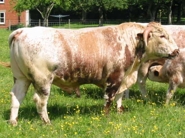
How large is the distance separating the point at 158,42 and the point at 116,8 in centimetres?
5731

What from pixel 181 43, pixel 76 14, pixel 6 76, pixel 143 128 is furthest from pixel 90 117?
pixel 76 14

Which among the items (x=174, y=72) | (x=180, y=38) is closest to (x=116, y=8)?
(x=180, y=38)

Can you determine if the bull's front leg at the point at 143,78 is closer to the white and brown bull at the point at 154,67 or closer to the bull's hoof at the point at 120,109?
the white and brown bull at the point at 154,67

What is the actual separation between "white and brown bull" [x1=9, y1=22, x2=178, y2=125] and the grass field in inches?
15.6

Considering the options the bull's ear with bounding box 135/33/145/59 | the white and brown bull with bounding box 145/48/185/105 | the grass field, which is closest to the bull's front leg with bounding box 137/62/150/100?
the grass field

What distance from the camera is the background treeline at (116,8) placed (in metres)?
50.5

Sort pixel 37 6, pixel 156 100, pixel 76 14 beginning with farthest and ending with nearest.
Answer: pixel 76 14, pixel 37 6, pixel 156 100

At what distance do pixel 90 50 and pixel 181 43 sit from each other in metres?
3.40

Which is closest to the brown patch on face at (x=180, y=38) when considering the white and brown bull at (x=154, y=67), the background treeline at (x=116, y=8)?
the white and brown bull at (x=154, y=67)

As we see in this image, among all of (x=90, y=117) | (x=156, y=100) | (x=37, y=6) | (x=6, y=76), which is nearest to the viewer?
(x=90, y=117)

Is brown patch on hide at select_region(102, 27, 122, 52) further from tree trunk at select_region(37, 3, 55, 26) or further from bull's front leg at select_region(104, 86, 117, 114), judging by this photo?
tree trunk at select_region(37, 3, 55, 26)

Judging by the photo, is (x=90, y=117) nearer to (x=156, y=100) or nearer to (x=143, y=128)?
(x=143, y=128)

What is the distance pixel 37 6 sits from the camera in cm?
4609

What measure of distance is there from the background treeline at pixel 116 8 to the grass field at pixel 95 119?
36.7 meters
